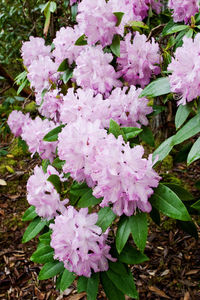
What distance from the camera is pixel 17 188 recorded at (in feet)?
9.43

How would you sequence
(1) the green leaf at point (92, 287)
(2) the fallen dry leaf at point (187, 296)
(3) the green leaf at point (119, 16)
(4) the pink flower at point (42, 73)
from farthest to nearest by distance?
1. (2) the fallen dry leaf at point (187, 296)
2. (4) the pink flower at point (42, 73)
3. (1) the green leaf at point (92, 287)
4. (3) the green leaf at point (119, 16)

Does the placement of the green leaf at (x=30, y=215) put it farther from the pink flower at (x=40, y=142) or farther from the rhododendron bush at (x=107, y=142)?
the pink flower at (x=40, y=142)

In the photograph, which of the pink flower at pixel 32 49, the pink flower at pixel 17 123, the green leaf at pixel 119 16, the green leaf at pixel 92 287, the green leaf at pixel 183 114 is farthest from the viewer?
the pink flower at pixel 17 123

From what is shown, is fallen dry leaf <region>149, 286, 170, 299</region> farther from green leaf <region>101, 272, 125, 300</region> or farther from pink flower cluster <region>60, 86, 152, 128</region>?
pink flower cluster <region>60, 86, 152, 128</region>

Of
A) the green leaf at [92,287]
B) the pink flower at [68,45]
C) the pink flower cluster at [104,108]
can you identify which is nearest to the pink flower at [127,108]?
the pink flower cluster at [104,108]

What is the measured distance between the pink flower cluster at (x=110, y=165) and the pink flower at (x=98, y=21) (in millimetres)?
331

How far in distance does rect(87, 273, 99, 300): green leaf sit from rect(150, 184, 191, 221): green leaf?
41cm

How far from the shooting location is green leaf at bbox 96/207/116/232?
2.99 feet

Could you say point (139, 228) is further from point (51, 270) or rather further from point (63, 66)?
point (63, 66)

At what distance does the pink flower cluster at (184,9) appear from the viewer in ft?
3.68

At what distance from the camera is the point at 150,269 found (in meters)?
1.97

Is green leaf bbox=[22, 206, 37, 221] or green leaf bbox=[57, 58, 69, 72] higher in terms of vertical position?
green leaf bbox=[57, 58, 69, 72]

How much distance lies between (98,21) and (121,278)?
0.85 m

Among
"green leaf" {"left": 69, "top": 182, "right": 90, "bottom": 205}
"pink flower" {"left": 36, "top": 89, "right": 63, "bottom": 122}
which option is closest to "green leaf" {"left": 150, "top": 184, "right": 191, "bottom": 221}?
"green leaf" {"left": 69, "top": 182, "right": 90, "bottom": 205}
